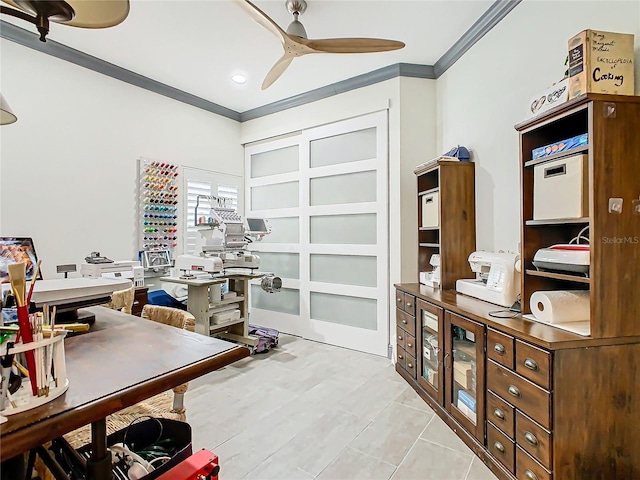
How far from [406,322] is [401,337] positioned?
0.68 ft

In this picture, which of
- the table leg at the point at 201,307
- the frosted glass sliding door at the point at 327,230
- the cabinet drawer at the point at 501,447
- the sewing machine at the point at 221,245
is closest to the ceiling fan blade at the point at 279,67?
the frosted glass sliding door at the point at 327,230

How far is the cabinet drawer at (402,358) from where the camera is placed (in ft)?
10.1

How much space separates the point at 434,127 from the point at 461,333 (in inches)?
89.1

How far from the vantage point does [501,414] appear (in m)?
1.80

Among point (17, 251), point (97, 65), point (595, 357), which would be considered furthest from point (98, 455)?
point (97, 65)

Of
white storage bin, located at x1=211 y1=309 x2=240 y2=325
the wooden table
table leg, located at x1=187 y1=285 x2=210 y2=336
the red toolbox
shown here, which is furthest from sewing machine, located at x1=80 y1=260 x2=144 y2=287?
the red toolbox

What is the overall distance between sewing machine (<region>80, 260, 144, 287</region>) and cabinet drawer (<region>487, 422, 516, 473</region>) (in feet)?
10.1

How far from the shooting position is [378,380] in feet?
10.2

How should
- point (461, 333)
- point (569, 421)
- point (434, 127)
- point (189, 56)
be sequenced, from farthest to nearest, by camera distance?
point (434, 127)
point (189, 56)
point (461, 333)
point (569, 421)

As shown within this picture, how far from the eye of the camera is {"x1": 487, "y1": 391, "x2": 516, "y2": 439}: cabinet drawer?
1.73m

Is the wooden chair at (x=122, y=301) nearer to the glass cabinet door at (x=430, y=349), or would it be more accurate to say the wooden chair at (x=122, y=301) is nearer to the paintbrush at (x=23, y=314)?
the paintbrush at (x=23, y=314)

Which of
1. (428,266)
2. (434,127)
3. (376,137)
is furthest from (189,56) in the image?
(428,266)

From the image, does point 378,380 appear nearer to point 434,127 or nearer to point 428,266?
point 428,266

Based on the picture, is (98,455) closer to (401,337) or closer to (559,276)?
(559,276)
